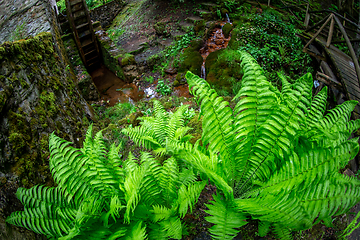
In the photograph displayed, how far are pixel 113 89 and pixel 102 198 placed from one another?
290 inches

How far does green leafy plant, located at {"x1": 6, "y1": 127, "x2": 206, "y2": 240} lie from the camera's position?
5.18 ft

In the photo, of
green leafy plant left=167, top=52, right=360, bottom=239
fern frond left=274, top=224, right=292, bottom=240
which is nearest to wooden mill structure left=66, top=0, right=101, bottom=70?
green leafy plant left=167, top=52, right=360, bottom=239

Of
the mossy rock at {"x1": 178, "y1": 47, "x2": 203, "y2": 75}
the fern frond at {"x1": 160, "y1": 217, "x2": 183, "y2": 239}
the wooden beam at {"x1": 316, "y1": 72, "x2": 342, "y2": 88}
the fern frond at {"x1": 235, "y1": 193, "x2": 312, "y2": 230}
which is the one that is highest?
the fern frond at {"x1": 235, "y1": 193, "x2": 312, "y2": 230}

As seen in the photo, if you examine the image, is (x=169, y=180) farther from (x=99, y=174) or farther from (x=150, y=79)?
(x=150, y=79)

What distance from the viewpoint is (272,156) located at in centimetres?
188

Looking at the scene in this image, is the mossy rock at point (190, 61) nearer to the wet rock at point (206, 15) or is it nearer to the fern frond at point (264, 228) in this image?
the wet rock at point (206, 15)

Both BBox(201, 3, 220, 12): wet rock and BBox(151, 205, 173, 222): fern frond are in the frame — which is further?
BBox(201, 3, 220, 12): wet rock

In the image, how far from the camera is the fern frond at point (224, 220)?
1491 mm

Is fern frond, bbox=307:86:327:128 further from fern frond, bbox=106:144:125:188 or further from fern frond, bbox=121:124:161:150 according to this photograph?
fern frond, bbox=106:144:125:188

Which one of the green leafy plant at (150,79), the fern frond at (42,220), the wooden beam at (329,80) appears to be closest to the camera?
the fern frond at (42,220)

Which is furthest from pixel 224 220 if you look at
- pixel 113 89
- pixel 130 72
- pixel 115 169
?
pixel 113 89

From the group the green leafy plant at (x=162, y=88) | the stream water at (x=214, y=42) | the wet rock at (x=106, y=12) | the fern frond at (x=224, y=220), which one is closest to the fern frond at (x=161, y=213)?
the fern frond at (x=224, y=220)

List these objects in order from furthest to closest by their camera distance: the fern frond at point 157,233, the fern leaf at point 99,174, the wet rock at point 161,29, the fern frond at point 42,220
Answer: the wet rock at point 161,29 → the fern leaf at point 99,174 → the fern frond at point 157,233 → the fern frond at point 42,220

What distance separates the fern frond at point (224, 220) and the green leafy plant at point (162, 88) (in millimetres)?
5656
